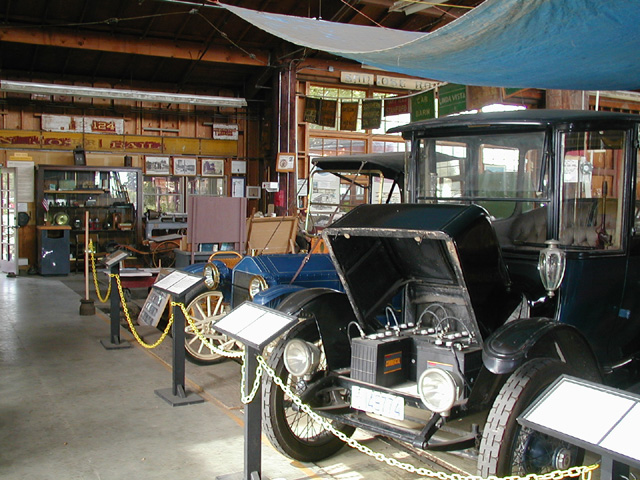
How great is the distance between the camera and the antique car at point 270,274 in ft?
17.1

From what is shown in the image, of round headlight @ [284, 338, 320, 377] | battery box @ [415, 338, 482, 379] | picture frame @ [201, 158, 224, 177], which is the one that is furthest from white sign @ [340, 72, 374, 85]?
battery box @ [415, 338, 482, 379]

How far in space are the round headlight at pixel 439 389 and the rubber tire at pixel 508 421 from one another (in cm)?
18

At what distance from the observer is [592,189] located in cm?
354

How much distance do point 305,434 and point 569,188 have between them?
7.04 ft

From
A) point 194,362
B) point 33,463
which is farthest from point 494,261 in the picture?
point 194,362

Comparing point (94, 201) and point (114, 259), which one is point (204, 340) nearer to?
point (114, 259)

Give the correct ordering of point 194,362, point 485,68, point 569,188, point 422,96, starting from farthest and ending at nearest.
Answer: point 422,96
point 194,362
point 485,68
point 569,188

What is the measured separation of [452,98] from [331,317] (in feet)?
27.2

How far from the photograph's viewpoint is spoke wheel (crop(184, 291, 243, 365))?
5691mm

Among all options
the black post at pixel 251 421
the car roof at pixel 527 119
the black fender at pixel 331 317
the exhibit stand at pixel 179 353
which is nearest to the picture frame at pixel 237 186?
the exhibit stand at pixel 179 353

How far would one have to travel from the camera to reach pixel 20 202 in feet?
41.9

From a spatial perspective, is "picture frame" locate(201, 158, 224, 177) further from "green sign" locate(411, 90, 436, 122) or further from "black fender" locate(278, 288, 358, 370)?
"black fender" locate(278, 288, 358, 370)

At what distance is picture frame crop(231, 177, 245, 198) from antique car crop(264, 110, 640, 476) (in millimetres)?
11112

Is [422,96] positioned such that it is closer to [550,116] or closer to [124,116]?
[124,116]
